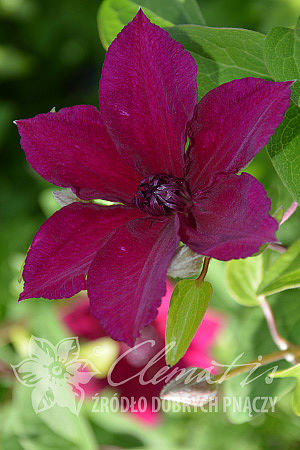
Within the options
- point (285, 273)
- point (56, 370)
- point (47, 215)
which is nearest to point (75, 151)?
point (285, 273)

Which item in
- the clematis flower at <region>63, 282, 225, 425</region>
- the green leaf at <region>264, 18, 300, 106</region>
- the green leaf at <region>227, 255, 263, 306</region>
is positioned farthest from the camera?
the clematis flower at <region>63, 282, 225, 425</region>

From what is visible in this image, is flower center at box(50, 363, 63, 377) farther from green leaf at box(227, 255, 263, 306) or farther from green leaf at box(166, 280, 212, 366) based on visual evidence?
green leaf at box(166, 280, 212, 366)

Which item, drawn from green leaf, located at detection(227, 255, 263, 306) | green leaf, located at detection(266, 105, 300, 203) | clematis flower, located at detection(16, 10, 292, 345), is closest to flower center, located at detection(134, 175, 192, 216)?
clematis flower, located at detection(16, 10, 292, 345)

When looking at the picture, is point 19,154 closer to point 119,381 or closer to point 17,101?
point 17,101

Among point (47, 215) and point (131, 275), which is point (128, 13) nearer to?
point (131, 275)

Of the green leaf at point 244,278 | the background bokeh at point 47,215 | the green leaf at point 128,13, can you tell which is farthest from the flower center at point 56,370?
the green leaf at point 128,13

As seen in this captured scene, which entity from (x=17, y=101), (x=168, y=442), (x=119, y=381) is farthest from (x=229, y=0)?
(x=168, y=442)
